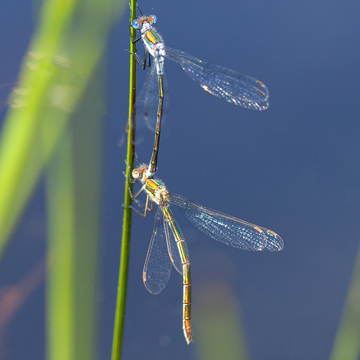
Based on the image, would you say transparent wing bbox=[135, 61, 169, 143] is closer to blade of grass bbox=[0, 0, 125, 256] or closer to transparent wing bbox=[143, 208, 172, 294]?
blade of grass bbox=[0, 0, 125, 256]

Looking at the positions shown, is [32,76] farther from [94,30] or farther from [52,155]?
[94,30]

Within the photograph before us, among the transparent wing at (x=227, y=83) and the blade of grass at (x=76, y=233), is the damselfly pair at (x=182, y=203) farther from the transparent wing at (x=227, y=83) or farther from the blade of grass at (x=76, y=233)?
the blade of grass at (x=76, y=233)

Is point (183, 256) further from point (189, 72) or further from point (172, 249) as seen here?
point (189, 72)

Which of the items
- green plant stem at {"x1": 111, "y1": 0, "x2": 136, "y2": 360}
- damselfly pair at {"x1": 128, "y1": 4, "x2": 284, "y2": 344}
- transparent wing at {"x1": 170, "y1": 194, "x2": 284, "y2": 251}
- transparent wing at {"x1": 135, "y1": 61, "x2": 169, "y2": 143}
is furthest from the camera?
transparent wing at {"x1": 170, "y1": 194, "x2": 284, "y2": 251}

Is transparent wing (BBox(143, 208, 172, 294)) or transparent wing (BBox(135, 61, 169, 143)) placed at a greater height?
transparent wing (BBox(135, 61, 169, 143))

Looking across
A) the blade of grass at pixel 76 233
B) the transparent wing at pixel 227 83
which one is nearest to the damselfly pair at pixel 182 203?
the transparent wing at pixel 227 83

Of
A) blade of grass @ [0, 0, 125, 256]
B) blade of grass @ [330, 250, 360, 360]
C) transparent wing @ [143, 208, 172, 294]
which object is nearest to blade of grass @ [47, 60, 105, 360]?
blade of grass @ [0, 0, 125, 256]

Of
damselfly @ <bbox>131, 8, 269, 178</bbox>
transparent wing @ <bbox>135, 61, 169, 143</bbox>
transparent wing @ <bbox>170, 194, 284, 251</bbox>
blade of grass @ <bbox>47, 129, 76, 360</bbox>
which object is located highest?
damselfly @ <bbox>131, 8, 269, 178</bbox>

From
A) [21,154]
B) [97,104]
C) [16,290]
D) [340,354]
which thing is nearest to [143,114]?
[21,154]

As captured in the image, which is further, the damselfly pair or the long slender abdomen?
the long slender abdomen
